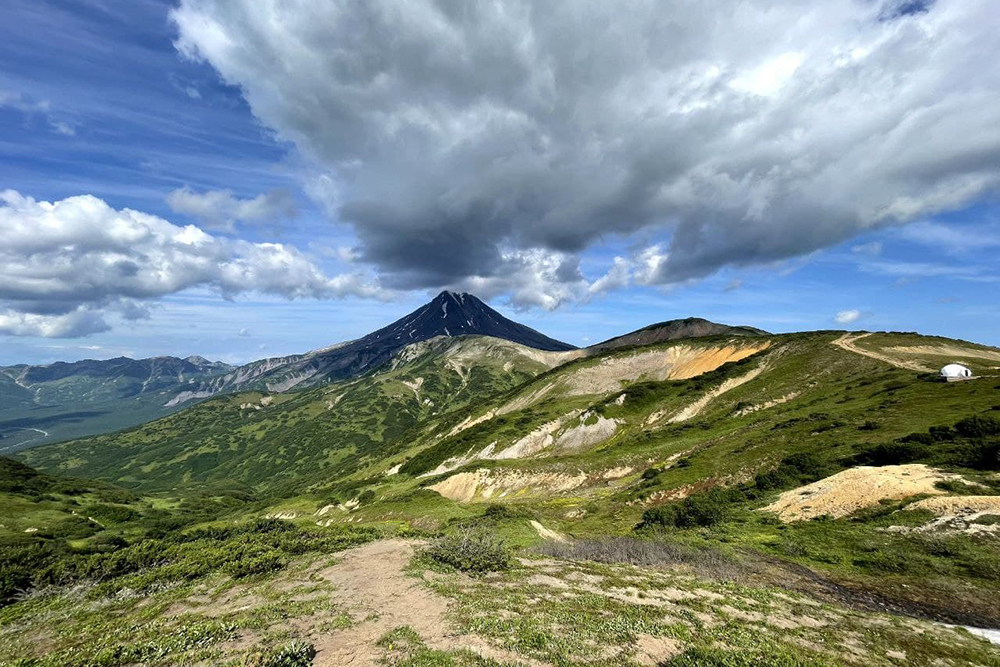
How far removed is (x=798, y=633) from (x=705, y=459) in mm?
42472

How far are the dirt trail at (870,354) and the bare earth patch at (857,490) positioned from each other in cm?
5864

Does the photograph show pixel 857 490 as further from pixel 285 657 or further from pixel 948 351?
pixel 948 351

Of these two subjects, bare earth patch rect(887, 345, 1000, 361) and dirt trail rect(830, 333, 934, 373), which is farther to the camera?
bare earth patch rect(887, 345, 1000, 361)

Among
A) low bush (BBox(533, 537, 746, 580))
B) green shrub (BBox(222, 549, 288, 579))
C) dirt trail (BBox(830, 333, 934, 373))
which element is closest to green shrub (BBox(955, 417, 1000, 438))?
low bush (BBox(533, 537, 746, 580))

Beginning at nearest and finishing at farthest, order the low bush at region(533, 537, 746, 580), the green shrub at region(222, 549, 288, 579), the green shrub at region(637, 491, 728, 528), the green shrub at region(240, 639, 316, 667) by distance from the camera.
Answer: the green shrub at region(240, 639, 316, 667)
the green shrub at region(222, 549, 288, 579)
the low bush at region(533, 537, 746, 580)
the green shrub at region(637, 491, 728, 528)

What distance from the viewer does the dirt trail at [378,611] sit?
15.4 m

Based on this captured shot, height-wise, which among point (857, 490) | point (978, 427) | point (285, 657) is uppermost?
point (978, 427)

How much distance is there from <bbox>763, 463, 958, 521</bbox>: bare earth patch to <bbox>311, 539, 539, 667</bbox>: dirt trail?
30.7 meters

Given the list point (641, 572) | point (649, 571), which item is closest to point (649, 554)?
point (649, 571)

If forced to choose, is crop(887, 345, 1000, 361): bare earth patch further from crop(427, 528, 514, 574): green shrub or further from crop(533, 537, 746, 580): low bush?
crop(427, 528, 514, 574): green shrub

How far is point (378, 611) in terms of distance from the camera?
19.4 meters

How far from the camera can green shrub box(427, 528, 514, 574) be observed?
26359mm

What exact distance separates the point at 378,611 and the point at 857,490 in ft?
122

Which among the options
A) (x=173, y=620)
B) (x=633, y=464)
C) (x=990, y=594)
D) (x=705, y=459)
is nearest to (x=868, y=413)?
(x=705, y=459)
